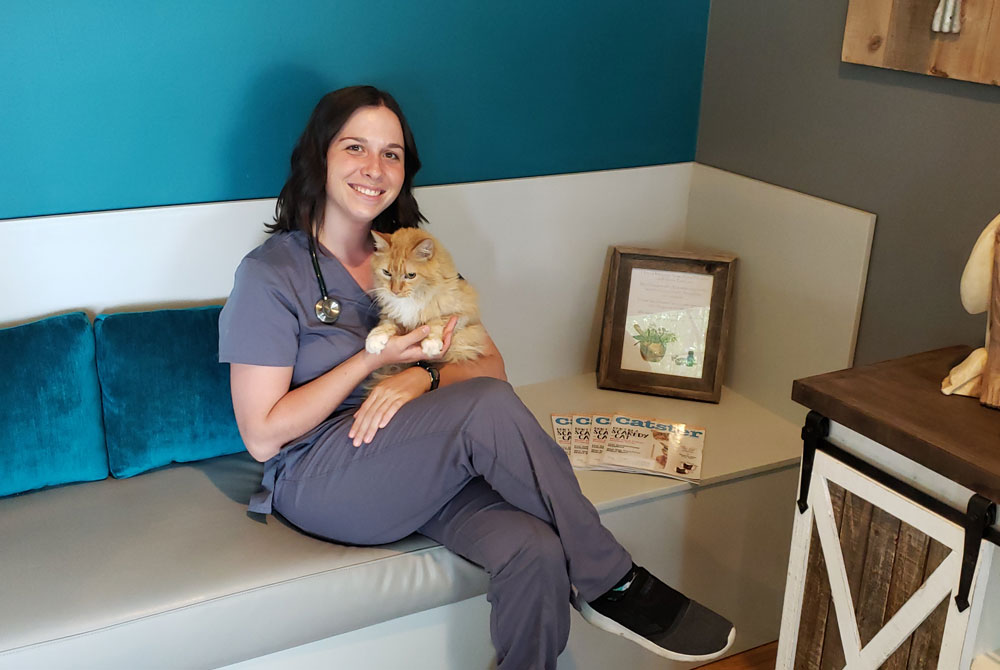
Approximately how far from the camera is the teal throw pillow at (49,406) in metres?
1.84

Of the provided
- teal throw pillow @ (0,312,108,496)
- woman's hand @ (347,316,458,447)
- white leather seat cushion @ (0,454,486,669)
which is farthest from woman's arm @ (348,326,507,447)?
teal throw pillow @ (0,312,108,496)

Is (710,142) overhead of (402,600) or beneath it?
overhead

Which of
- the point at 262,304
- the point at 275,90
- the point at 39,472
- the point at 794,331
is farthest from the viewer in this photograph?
the point at 794,331

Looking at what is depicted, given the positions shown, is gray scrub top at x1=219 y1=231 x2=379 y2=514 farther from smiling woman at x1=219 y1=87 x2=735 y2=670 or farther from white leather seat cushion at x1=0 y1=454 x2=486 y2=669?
white leather seat cushion at x1=0 y1=454 x2=486 y2=669

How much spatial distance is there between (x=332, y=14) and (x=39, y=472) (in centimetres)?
120

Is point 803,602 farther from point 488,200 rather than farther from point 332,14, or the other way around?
point 332,14

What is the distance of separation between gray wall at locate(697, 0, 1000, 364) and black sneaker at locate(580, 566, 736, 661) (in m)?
0.85

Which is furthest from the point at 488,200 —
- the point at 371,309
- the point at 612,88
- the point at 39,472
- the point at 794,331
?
the point at 39,472

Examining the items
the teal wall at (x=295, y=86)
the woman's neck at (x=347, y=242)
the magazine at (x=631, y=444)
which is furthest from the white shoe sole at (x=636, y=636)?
the teal wall at (x=295, y=86)

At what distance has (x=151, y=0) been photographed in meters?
1.95

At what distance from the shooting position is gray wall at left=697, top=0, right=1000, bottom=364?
1951 millimetres

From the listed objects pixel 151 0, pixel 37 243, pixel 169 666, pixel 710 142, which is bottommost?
pixel 169 666

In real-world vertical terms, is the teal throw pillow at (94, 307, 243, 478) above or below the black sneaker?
above

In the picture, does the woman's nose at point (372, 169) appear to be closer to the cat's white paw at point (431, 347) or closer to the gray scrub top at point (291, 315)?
the gray scrub top at point (291, 315)
